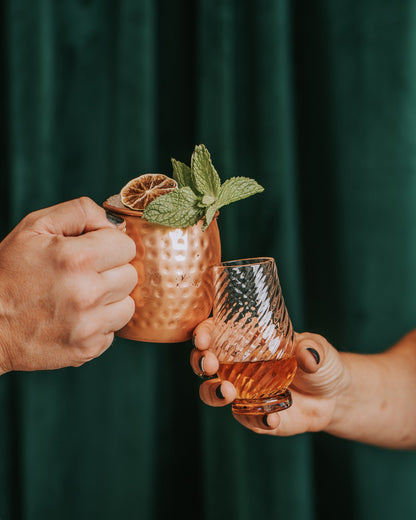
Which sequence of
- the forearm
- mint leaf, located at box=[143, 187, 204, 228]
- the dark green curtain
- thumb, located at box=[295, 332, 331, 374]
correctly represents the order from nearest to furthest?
mint leaf, located at box=[143, 187, 204, 228] < thumb, located at box=[295, 332, 331, 374] < the forearm < the dark green curtain

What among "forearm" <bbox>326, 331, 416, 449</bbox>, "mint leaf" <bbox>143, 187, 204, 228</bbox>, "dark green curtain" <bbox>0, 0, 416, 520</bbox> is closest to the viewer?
"mint leaf" <bbox>143, 187, 204, 228</bbox>

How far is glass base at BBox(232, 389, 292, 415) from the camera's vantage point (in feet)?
2.44

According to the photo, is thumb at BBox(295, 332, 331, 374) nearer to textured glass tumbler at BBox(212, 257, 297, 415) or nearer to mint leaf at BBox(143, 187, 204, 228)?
textured glass tumbler at BBox(212, 257, 297, 415)

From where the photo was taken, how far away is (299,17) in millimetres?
1181

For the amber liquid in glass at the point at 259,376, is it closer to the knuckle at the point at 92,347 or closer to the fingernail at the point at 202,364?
the fingernail at the point at 202,364

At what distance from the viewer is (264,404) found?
2.43ft

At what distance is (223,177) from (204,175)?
0.43m

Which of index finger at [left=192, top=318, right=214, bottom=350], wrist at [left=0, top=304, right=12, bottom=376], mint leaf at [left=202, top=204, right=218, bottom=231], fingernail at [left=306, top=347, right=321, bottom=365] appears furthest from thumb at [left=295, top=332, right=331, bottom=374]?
wrist at [left=0, top=304, right=12, bottom=376]

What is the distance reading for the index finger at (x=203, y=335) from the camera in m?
→ 0.76

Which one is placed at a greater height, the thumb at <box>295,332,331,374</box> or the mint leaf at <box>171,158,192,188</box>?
the mint leaf at <box>171,158,192,188</box>

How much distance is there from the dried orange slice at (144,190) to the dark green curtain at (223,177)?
1.32ft

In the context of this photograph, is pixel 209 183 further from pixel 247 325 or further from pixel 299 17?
pixel 299 17

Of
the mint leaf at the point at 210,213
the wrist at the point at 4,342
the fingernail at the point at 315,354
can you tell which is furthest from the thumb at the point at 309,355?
the wrist at the point at 4,342

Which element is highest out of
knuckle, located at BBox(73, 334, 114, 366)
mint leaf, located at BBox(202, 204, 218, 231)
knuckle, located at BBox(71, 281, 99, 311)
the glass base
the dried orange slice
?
the dried orange slice
